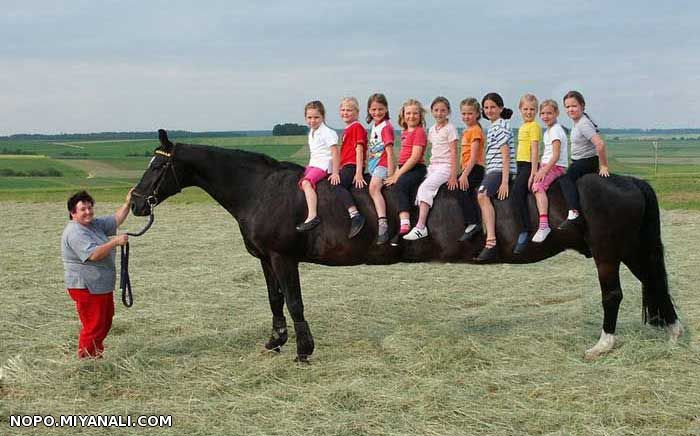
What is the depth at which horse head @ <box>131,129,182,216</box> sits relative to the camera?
6238 mm

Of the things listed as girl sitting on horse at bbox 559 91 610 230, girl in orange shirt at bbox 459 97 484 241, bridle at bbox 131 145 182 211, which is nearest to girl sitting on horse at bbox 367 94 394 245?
girl in orange shirt at bbox 459 97 484 241

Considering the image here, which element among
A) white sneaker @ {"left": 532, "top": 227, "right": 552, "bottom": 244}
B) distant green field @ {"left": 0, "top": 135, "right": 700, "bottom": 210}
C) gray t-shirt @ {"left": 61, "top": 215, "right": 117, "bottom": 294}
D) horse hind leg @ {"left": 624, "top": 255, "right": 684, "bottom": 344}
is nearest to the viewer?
gray t-shirt @ {"left": 61, "top": 215, "right": 117, "bottom": 294}

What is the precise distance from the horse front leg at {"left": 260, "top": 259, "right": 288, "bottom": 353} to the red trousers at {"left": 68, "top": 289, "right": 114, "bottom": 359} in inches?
58.4

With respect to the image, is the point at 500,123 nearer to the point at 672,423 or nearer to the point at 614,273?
the point at 614,273

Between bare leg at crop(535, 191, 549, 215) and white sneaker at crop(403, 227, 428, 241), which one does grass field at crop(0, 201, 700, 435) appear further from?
bare leg at crop(535, 191, 549, 215)

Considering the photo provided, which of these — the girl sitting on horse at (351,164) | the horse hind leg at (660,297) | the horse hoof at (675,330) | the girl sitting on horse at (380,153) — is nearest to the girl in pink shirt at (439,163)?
the girl sitting on horse at (380,153)

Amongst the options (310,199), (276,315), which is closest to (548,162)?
(310,199)

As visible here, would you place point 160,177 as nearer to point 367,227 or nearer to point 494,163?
point 367,227

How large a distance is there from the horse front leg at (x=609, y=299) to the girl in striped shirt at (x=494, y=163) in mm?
998

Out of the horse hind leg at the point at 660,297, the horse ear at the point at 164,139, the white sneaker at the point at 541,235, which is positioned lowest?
the horse hind leg at the point at 660,297

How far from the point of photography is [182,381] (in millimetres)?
5609

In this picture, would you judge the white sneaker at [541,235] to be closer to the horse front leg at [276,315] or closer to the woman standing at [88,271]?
the horse front leg at [276,315]

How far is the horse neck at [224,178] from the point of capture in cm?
646

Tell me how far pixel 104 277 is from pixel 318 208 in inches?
78.1
